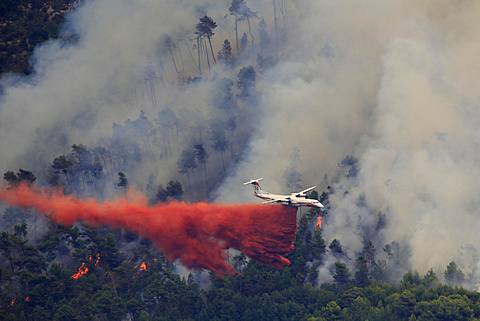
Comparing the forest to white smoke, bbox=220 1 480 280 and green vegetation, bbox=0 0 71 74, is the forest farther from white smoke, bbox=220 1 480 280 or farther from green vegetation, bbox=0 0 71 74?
white smoke, bbox=220 1 480 280

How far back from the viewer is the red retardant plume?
115938 millimetres

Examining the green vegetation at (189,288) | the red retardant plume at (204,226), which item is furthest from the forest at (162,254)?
the red retardant plume at (204,226)

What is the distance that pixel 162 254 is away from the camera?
461ft

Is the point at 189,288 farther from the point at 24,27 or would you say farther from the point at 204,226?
the point at 24,27

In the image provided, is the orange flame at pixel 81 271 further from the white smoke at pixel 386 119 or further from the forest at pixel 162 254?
the white smoke at pixel 386 119

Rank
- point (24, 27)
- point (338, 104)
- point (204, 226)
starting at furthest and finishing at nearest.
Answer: point (24, 27), point (338, 104), point (204, 226)

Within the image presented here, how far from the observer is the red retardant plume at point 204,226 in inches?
4564

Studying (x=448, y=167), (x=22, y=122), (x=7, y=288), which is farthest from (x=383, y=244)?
(x=22, y=122)

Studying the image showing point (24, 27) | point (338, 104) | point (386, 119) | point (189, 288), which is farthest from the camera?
point (24, 27)

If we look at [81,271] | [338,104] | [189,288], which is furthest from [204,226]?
[338,104]

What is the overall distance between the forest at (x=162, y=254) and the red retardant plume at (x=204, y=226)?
37.9 feet

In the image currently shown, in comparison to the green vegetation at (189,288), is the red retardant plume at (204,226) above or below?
above

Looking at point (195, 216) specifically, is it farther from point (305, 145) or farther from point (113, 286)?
point (305, 145)

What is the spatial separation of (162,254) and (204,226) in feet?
73.7
